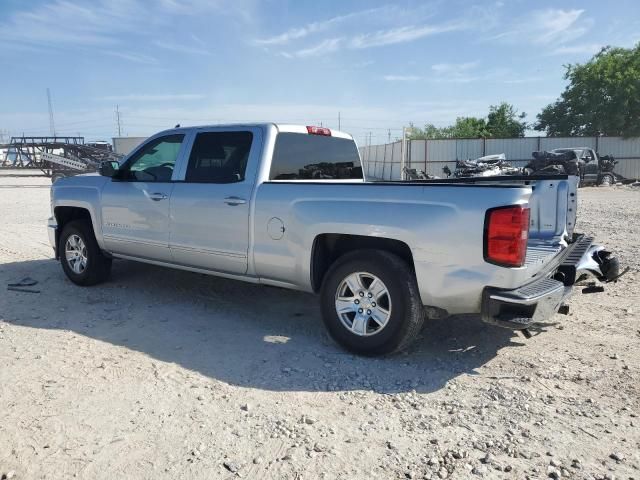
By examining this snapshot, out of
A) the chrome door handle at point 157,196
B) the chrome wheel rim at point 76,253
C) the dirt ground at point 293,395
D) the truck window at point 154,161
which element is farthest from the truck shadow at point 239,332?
the truck window at point 154,161

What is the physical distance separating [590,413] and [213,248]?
11.1 feet

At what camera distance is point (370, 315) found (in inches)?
165

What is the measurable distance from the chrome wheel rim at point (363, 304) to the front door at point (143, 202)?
7.15ft

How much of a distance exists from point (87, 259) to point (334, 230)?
358 centimetres

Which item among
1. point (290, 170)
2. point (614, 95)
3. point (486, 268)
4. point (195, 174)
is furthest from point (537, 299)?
point (614, 95)

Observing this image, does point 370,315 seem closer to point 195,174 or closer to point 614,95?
point 195,174

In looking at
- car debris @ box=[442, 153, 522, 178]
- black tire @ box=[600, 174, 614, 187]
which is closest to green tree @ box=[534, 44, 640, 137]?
black tire @ box=[600, 174, 614, 187]

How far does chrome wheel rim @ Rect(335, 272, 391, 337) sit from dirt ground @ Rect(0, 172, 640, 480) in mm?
269

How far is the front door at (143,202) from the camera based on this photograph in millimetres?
5500

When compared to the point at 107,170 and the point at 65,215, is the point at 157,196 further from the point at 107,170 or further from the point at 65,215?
the point at 65,215

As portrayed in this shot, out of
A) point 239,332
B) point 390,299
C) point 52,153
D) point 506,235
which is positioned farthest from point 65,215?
point 52,153

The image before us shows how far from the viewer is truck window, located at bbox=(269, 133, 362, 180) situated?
502cm

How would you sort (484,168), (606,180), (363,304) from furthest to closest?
(606,180) → (484,168) → (363,304)

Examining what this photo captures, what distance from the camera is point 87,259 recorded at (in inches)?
248
